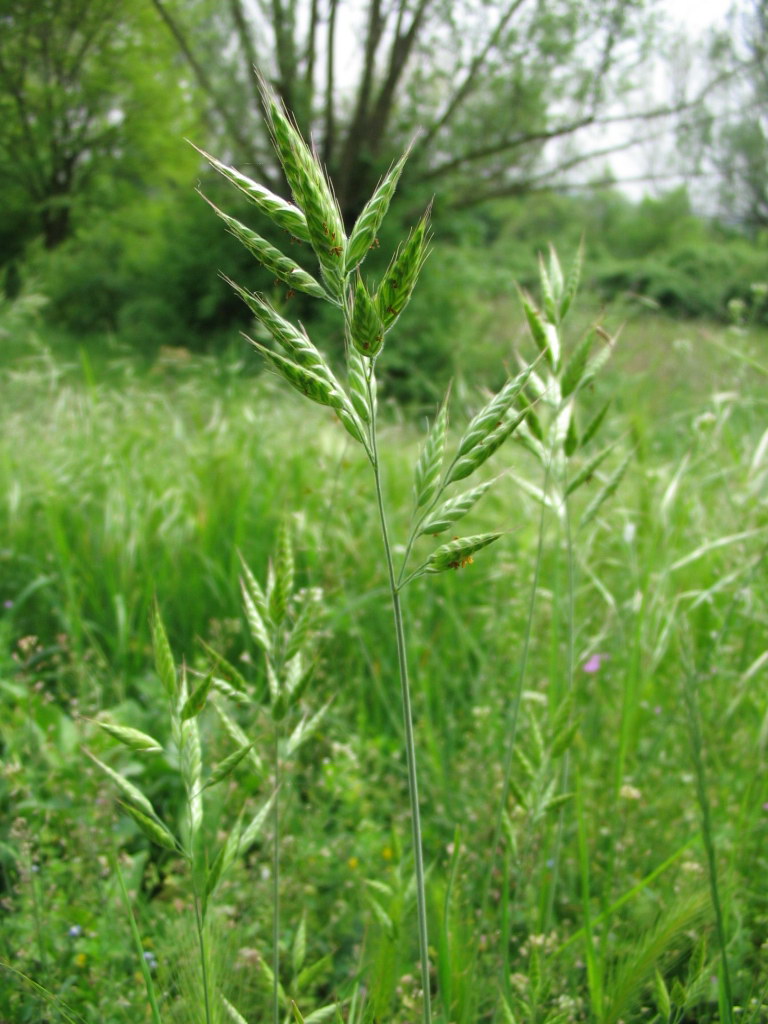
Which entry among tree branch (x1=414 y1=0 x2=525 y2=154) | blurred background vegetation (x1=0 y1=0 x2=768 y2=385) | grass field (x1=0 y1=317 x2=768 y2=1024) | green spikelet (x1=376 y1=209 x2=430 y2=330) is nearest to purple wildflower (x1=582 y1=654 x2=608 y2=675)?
grass field (x1=0 y1=317 x2=768 y2=1024)

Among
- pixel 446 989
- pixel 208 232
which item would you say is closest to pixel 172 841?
pixel 446 989

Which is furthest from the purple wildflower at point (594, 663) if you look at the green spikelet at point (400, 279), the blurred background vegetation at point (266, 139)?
the blurred background vegetation at point (266, 139)

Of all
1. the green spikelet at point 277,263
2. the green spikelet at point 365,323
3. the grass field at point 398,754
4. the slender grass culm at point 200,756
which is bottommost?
the grass field at point 398,754

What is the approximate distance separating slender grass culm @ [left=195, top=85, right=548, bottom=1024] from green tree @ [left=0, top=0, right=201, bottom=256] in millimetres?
8013

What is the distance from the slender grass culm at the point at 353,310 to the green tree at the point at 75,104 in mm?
8013

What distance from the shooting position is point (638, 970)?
0.83 m

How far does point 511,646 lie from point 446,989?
126 cm

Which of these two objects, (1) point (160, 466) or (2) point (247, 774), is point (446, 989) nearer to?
(2) point (247, 774)

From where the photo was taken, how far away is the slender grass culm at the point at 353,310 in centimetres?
60

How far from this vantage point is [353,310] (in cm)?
62

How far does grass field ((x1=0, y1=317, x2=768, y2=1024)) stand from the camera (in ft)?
3.23

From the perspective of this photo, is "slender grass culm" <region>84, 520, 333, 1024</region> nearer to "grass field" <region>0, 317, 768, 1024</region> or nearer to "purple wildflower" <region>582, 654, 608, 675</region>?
"grass field" <region>0, 317, 768, 1024</region>

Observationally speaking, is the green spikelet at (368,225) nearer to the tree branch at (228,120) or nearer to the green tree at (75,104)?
the green tree at (75,104)

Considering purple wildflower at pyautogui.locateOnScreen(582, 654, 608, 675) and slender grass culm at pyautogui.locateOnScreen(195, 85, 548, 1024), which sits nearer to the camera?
Answer: slender grass culm at pyautogui.locateOnScreen(195, 85, 548, 1024)
